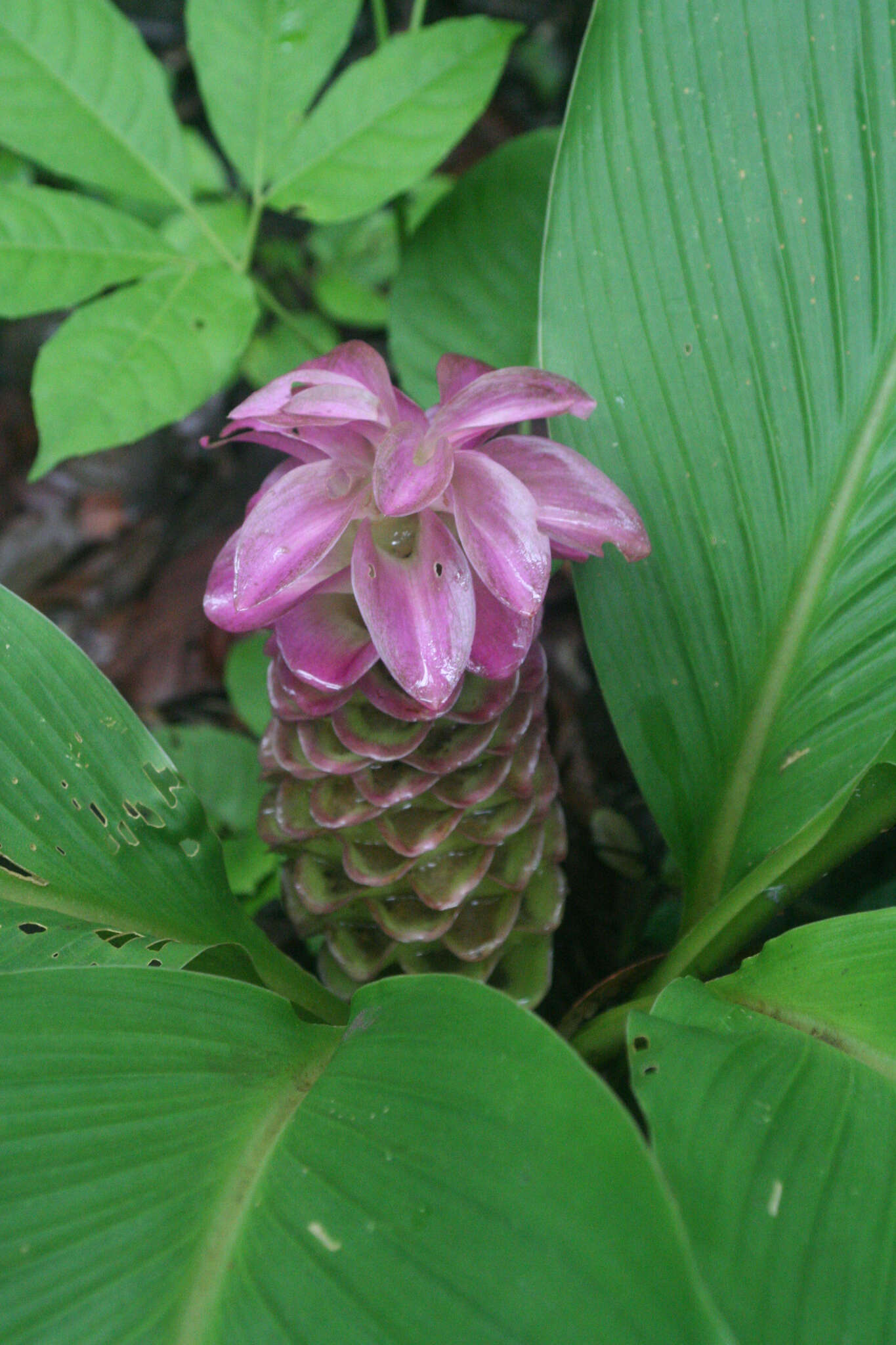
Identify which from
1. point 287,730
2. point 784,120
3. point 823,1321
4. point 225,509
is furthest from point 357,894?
point 225,509

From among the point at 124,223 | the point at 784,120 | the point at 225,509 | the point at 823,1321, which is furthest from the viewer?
the point at 225,509

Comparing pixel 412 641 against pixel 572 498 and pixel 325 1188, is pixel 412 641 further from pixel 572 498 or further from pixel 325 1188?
pixel 325 1188

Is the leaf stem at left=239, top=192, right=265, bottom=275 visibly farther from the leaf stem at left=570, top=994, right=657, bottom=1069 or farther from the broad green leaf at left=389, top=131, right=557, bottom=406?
the leaf stem at left=570, top=994, right=657, bottom=1069

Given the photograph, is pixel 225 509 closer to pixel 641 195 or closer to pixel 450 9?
pixel 450 9

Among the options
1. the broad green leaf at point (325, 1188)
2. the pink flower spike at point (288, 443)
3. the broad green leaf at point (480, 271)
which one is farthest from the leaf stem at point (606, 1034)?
the broad green leaf at point (480, 271)

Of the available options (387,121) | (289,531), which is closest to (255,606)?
(289,531)

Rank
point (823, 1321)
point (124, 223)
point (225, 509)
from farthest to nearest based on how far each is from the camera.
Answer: point (225, 509)
point (124, 223)
point (823, 1321)

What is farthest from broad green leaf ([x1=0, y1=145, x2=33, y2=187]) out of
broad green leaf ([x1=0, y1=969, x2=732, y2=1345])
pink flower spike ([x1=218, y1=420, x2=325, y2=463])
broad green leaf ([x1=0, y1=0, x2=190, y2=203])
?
broad green leaf ([x1=0, y1=969, x2=732, y2=1345])
